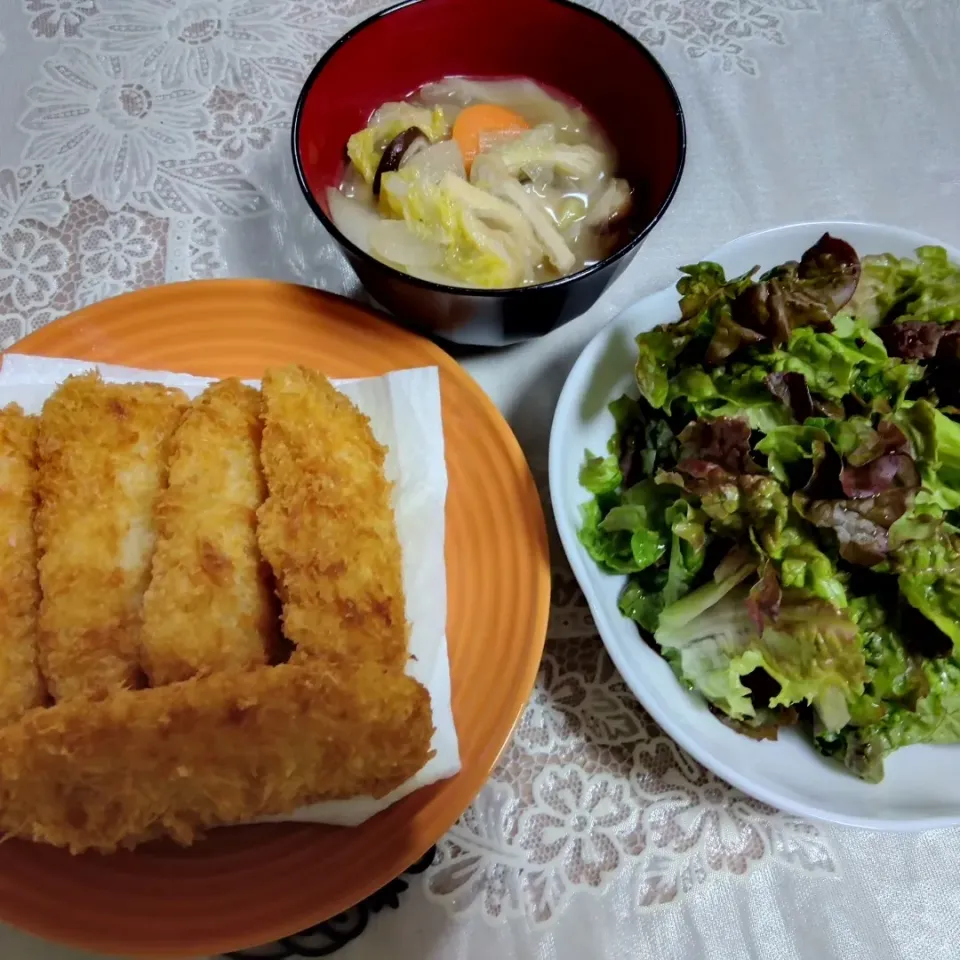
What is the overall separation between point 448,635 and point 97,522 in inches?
24.1

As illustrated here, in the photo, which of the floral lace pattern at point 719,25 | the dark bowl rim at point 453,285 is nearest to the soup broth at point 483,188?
the dark bowl rim at point 453,285

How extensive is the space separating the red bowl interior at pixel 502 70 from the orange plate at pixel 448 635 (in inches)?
11.4

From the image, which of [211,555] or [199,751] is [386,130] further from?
[199,751]

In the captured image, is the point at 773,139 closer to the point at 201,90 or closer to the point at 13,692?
the point at 201,90

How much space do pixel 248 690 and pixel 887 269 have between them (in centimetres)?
134

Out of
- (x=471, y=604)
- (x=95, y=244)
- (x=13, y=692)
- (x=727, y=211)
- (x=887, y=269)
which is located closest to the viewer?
(x=13, y=692)

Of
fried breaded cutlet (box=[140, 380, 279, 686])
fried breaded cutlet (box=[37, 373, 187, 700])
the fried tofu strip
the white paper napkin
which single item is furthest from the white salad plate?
fried breaded cutlet (box=[37, 373, 187, 700])

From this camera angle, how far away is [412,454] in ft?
4.89

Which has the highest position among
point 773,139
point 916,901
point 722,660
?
point 773,139

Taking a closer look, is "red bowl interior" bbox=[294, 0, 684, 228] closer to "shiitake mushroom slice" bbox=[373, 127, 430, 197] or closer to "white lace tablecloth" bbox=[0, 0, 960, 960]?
"shiitake mushroom slice" bbox=[373, 127, 430, 197]

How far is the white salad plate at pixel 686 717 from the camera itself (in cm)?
119

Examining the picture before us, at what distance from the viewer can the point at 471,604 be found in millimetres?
1374

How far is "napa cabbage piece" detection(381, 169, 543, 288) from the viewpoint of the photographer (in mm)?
1529

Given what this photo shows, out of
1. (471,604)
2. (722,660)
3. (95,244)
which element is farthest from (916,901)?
(95,244)
